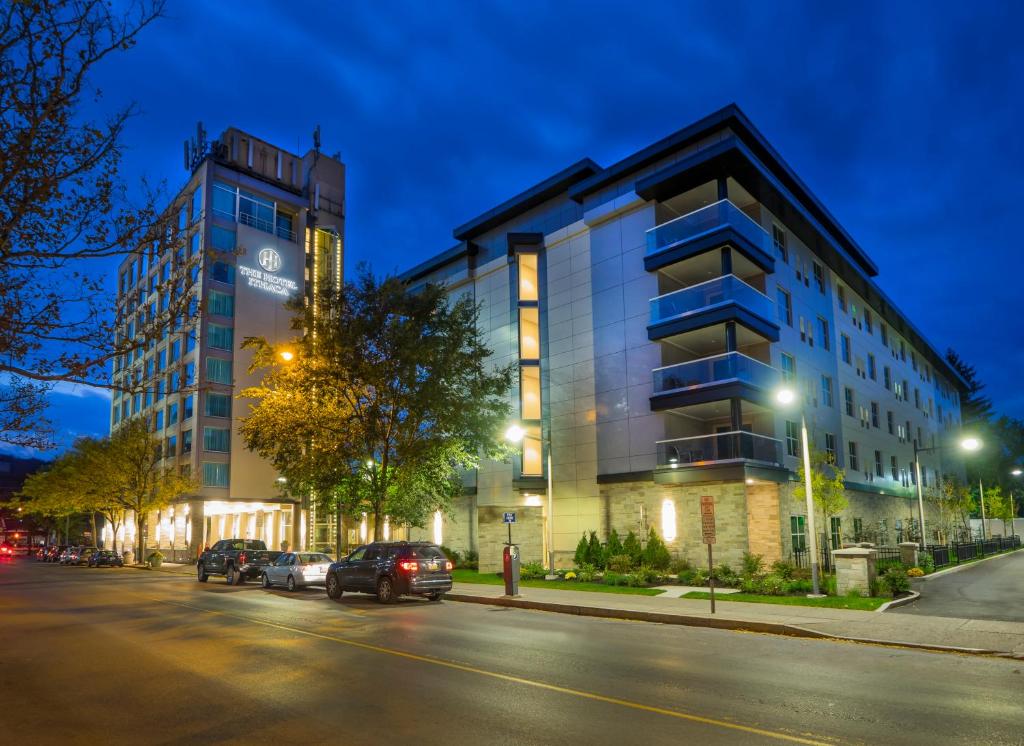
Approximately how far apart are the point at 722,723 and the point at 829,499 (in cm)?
2258

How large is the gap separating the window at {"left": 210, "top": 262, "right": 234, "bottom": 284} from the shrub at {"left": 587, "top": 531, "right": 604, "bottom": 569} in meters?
42.7

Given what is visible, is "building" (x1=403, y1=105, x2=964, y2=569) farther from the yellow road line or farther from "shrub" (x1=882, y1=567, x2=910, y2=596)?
the yellow road line

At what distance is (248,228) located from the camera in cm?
6419

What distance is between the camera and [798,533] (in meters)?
29.1

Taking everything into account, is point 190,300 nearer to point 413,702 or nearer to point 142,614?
point 413,702

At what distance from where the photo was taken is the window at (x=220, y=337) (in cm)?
6094

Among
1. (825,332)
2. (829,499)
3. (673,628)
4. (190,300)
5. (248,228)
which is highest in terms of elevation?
(248,228)

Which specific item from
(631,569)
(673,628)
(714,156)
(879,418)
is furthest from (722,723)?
(879,418)

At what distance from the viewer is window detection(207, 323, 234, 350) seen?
200 ft

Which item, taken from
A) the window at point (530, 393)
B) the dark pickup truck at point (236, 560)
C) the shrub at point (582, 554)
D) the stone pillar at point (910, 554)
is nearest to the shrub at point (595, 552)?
the shrub at point (582, 554)

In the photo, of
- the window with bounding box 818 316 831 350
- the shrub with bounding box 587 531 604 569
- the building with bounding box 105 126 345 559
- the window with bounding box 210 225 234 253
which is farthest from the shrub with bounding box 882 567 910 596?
the window with bounding box 210 225 234 253

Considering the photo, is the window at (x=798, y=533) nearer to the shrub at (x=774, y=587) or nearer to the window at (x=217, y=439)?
the shrub at (x=774, y=587)

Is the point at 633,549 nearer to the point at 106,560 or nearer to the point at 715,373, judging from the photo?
the point at 715,373

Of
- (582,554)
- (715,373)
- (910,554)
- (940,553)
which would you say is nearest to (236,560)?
(582,554)
